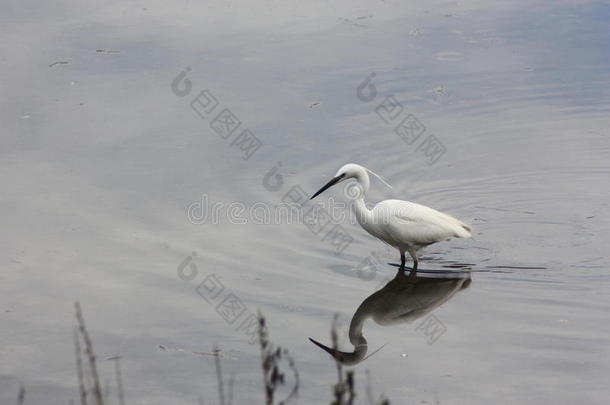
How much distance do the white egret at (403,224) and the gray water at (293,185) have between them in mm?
240

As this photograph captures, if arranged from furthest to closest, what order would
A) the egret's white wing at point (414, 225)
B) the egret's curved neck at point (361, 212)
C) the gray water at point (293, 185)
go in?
the egret's curved neck at point (361, 212) < the egret's white wing at point (414, 225) < the gray water at point (293, 185)

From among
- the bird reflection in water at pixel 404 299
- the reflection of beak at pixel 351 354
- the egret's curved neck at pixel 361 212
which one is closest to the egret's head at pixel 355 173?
the egret's curved neck at pixel 361 212

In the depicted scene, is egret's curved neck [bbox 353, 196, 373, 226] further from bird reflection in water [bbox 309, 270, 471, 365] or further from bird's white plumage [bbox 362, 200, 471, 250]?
bird reflection in water [bbox 309, 270, 471, 365]

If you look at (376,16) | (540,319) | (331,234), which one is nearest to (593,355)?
(540,319)

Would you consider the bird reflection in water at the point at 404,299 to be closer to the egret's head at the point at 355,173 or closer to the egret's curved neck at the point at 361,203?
the egret's curved neck at the point at 361,203

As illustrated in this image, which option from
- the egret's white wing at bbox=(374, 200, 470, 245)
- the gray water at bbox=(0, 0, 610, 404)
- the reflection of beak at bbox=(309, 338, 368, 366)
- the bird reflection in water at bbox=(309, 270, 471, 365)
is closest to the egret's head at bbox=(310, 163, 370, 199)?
the egret's white wing at bbox=(374, 200, 470, 245)

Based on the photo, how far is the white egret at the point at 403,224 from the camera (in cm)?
814

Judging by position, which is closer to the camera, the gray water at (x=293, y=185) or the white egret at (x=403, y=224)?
the gray water at (x=293, y=185)

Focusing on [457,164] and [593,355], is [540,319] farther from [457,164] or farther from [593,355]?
[457,164]

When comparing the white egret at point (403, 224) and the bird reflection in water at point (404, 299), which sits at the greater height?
the white egret at point (403, 224)

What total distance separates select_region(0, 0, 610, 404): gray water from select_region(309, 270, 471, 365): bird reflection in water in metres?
0.08

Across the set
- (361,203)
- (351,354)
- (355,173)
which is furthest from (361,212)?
(351,354)

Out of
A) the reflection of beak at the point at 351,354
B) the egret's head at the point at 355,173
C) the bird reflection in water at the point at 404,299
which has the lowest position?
the reflection of beak at the point at 351,354

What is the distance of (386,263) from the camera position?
8391 mm
